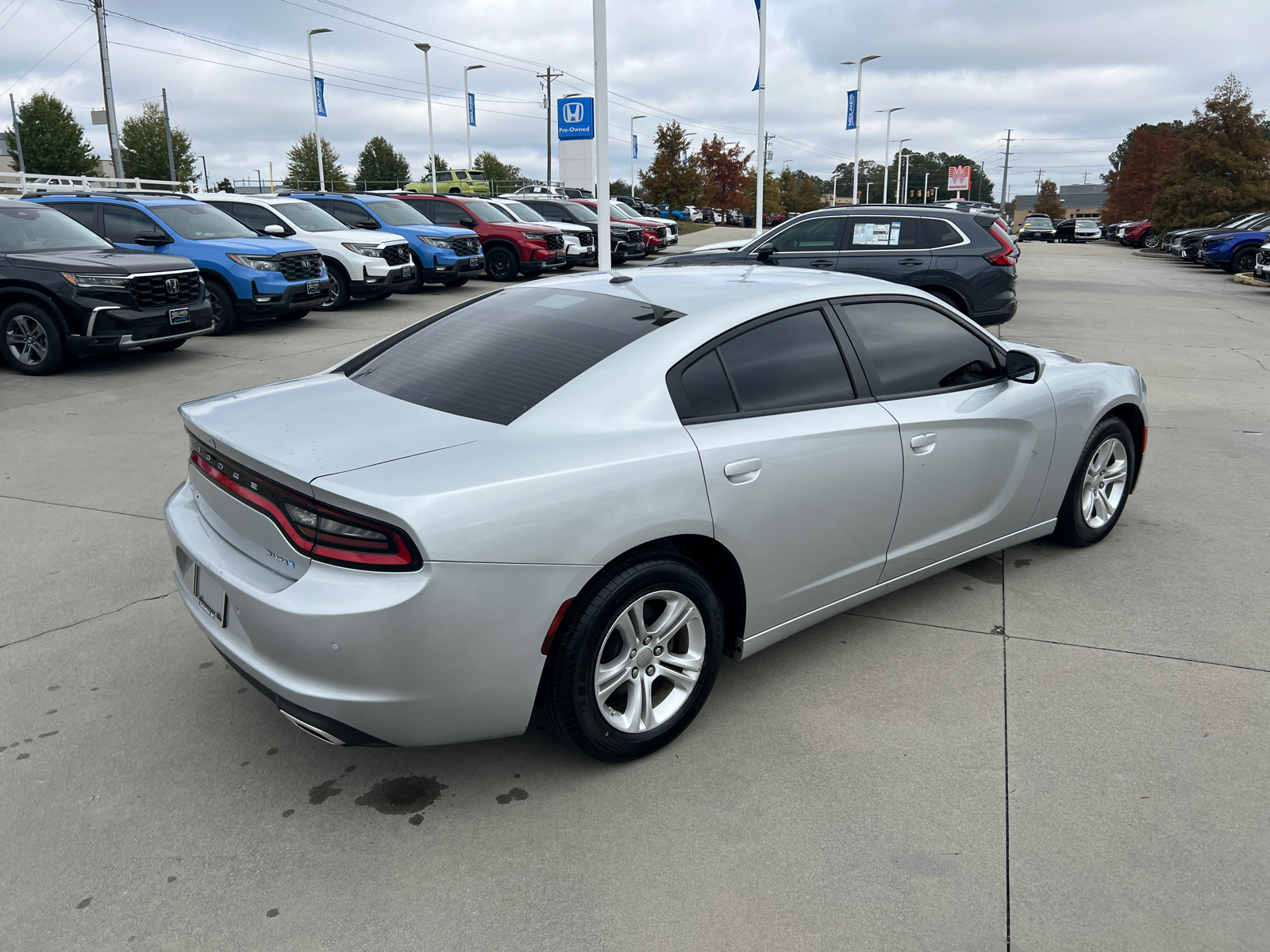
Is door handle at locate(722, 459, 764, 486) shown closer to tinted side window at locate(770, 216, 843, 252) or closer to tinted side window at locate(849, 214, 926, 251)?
tinted side window at locate(849, 214, 926, 251)

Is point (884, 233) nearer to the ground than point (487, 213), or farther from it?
nearer to the ground

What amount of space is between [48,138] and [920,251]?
67.8m

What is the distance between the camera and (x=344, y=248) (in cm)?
1438

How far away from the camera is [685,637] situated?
10.1 feet

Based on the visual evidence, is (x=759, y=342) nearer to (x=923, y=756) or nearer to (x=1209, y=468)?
(x=923, y=756)


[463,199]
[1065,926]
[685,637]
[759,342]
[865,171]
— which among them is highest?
[865,171]

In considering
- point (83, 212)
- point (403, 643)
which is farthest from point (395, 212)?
point (403, 643)

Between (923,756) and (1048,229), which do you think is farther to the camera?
(1048,229)

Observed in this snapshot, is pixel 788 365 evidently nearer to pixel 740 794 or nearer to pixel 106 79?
pixel 740 794

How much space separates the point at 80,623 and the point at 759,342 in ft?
10.3

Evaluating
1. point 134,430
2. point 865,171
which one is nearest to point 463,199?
point 134,430

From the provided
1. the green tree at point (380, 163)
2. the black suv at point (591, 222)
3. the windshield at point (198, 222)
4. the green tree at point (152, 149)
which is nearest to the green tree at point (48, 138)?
the green tree at point (152, 149)

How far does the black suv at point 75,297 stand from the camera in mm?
8961

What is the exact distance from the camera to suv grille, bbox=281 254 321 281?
1202cm
